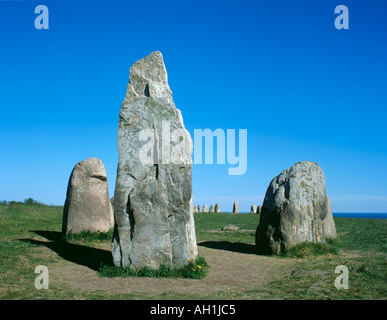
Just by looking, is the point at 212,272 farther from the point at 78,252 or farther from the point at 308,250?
the point at 78,252

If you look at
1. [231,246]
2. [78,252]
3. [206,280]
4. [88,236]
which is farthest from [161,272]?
[88,236]

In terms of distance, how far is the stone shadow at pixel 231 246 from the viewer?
15109 mm

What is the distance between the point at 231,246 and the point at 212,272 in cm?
490

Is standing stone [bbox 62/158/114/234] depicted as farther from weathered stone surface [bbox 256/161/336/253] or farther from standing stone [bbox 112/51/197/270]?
weathered stone surface [bbox 256/161/336/253]

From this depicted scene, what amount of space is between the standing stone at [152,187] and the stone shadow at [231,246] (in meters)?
4.26

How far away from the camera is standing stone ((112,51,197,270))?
1079 cm

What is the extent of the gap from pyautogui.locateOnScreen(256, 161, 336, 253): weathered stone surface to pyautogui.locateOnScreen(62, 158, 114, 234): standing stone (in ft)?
22.8

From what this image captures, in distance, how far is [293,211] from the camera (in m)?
13.8

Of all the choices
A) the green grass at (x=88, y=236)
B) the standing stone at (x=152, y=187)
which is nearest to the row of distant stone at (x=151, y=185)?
the standing stone at (x=152, y=187)

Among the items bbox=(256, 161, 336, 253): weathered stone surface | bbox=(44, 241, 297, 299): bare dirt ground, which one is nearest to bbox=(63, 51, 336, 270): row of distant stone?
bbox=(44, 241, 297, 299): bare dirt ground

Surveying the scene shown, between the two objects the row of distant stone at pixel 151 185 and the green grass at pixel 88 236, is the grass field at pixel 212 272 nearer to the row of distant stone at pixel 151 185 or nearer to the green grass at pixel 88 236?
the green grass at pixel 88 236

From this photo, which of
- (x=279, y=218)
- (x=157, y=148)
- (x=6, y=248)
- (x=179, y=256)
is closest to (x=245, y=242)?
(x=279, y=218)

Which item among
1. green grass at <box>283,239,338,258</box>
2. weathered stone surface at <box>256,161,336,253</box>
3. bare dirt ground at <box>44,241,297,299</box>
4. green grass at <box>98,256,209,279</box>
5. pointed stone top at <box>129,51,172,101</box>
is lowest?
bare dirt ground at <box>44,241,297,299</box>
